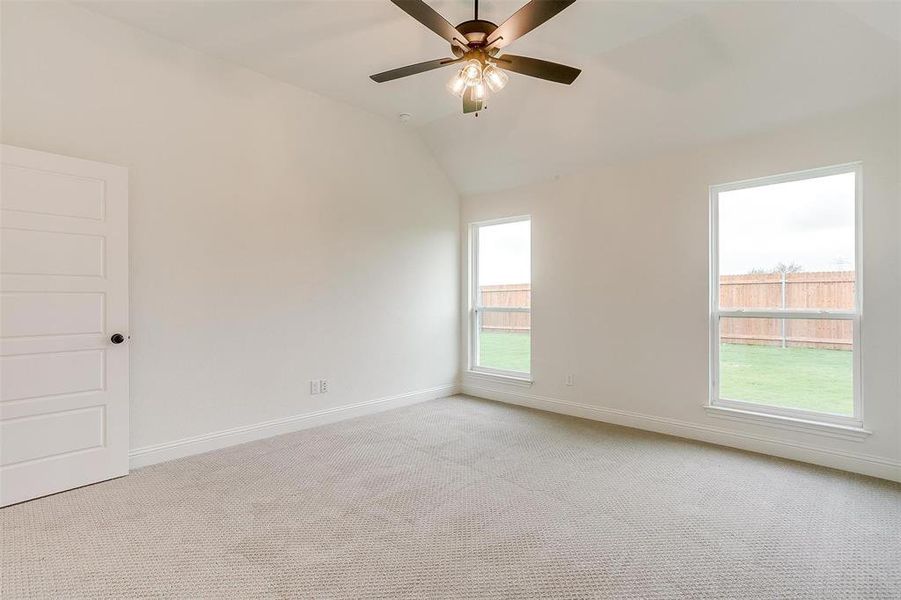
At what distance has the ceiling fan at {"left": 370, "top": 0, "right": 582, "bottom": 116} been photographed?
2082mm

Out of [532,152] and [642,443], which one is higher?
[532,152]

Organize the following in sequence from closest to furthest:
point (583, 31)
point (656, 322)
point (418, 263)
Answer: point (583, 31)
point (656, 322)
point (418, 263)

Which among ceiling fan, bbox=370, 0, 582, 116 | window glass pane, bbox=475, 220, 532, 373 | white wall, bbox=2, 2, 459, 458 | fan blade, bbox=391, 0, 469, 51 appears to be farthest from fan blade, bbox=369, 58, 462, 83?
window glass pane, bbox=475, 220, 532, 373

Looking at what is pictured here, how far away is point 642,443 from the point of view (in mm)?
3818

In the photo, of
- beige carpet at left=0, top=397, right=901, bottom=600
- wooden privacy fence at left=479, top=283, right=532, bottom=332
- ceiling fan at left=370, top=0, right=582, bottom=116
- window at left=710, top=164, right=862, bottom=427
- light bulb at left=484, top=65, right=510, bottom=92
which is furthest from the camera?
wooden privacy fence at left=479, top=283, right=532, bottom=332

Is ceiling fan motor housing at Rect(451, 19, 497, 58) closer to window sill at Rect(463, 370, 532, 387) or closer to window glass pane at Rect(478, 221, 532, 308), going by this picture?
window glass pane at Rect(478, 221, 532, 308)

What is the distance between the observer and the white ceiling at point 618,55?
2863 millimetres

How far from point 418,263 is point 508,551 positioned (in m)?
3.55

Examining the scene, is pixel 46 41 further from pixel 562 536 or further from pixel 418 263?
pixel 562 536

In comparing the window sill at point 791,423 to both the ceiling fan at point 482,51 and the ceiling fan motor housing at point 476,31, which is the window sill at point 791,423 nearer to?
the ceiling fan at point 482,51

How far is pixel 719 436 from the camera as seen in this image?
12.5 feet

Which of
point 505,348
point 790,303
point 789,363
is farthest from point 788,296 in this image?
point 505,348

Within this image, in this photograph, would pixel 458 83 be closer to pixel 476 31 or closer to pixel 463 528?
pixel 476 31

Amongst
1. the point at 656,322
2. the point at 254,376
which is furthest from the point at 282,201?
the point at 656,322
